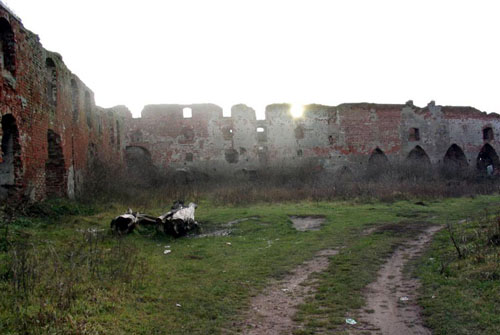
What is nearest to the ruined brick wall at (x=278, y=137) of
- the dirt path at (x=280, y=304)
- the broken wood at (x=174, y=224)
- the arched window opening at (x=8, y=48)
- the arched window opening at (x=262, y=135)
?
the arched window opening at (x=262, y=135)

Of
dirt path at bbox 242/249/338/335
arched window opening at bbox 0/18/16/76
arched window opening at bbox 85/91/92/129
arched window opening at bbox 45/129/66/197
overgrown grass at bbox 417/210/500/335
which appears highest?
arched window opening at bbox 0/18/16/76

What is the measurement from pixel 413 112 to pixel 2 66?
26.4m

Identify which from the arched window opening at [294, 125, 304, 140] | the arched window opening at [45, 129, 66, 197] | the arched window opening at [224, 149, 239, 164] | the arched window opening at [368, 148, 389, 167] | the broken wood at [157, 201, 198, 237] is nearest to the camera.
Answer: the broken wood at [157, 201, 198, 237]

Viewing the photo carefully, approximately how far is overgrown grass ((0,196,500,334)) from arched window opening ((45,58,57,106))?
403 cm

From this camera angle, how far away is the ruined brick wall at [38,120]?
943cm

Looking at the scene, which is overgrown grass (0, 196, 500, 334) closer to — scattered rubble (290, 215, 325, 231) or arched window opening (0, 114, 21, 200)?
scattered rubble (290, 215, 325, 231)

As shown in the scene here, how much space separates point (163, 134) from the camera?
26500 millimetres

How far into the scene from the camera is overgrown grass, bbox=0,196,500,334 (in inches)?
162

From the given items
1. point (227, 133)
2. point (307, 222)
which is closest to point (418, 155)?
point (227, 133)

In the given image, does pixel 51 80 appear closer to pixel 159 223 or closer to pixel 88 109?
pixel 88 109

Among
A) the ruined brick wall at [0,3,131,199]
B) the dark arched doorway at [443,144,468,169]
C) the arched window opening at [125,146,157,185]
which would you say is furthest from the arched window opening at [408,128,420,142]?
the ruined brick wall at [0,3,131,199]

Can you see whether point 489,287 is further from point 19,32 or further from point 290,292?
point 19,32

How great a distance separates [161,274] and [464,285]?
415cm

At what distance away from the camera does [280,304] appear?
494cm
